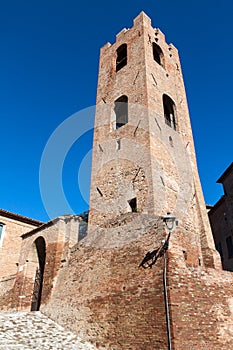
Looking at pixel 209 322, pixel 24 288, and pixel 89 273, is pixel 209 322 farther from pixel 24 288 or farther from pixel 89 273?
pixel 24 288

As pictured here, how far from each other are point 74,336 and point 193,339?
4.14 meters

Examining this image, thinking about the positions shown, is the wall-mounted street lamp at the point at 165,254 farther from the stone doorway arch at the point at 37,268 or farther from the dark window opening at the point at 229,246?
the dark window opening at the point at 229,246

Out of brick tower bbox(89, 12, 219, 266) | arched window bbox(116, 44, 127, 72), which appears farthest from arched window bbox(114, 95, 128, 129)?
arched window bbox(116, 44, 127, 72)

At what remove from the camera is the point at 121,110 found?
16000 mm

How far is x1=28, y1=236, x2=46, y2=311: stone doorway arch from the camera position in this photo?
45.1 feet

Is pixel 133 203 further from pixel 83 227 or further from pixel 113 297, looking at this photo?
pixel 113 297

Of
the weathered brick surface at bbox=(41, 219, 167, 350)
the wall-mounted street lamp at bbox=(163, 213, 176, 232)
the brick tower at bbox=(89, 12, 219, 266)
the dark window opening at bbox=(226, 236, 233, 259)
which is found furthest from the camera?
the dark window opening at bbox=(226, 236, 233, 259)

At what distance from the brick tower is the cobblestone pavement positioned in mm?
3472

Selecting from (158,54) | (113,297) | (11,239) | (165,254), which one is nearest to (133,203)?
(165,254)

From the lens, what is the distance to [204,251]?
435 inches

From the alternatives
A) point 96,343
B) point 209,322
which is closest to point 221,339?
point 209,322

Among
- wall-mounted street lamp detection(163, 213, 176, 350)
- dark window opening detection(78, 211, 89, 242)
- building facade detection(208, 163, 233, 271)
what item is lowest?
wall-mounted street lamp detection(163, 213, 176, 350)

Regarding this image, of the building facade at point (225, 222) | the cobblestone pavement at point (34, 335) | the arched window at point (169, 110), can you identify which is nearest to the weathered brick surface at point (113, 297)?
the cobblestone pavement at point (34, 335)

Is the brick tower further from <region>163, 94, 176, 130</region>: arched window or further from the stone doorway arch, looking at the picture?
the stone doorway arch
